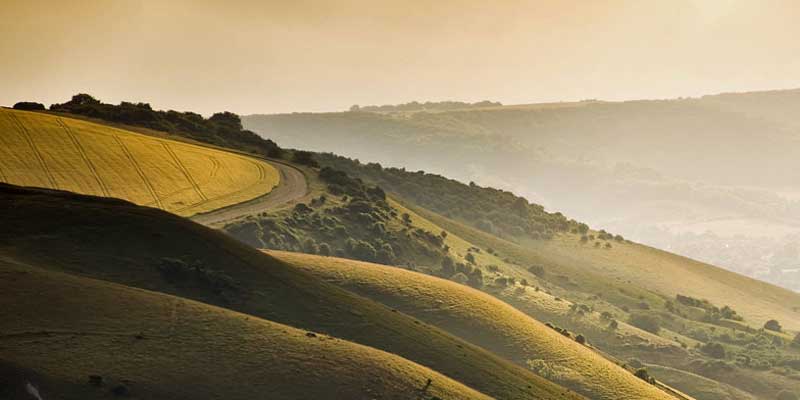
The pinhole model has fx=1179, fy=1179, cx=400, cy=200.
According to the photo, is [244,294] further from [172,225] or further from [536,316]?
[536,316]

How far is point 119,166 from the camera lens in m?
136

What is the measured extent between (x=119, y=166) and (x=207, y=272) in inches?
2611

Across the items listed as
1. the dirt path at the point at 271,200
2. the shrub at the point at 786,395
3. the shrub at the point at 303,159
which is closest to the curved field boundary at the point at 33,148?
the dirt path at the point at 271,200

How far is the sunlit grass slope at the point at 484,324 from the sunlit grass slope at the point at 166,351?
32.9m

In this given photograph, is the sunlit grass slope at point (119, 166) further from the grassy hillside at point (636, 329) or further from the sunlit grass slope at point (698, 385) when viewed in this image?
the sunlit grass slope at point (698, 385)

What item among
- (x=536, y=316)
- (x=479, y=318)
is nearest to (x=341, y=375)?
→ (x=479, y=318)

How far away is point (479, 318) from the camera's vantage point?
347 ft

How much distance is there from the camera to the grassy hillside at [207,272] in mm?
70250

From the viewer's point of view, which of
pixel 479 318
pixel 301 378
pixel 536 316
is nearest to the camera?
pixel 301 378

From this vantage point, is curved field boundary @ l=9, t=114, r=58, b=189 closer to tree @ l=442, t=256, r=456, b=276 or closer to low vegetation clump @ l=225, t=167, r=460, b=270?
low vegetation clump @ l=225, t=167, r=460, b=270

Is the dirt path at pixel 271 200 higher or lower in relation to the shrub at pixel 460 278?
higher

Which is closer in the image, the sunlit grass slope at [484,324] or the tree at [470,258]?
the sunlit grass slope at [484,324]

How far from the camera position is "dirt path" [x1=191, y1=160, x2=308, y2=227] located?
12975 cm

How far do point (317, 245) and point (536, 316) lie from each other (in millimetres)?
34291
